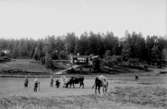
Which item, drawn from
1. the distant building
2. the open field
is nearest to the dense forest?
the distant building

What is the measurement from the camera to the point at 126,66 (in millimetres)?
127438

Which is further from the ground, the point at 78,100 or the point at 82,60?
the point at 82,60

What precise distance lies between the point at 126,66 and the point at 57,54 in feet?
132

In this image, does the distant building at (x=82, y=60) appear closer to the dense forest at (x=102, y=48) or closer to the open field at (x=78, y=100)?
the dense forest at (x=102, y=48)

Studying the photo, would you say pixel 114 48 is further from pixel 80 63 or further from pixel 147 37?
pixel 80 63

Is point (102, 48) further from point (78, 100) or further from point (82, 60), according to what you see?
point (78, 100)

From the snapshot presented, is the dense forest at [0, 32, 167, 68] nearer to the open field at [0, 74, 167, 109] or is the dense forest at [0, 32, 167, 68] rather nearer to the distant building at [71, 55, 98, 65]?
the distant building at [71, 55, 98, 65]

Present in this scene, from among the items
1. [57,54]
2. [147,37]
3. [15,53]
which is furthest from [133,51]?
[15,53]

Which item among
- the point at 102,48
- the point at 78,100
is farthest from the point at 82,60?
the point at 78,100

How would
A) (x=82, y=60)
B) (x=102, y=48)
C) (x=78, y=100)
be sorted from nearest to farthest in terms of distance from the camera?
1. (x=78, y=100)
2. (x=82, y=60)
3. (x=102, y=48)

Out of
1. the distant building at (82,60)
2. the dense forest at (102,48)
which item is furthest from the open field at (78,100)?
the dense forest at (102,48)

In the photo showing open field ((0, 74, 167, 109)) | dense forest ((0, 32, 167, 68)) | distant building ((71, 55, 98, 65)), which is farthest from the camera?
dense forest ((0, 32, 167, 68))

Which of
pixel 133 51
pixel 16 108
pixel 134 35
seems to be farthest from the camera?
pixel 134 35

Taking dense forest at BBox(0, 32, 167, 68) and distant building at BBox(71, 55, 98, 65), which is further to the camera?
dense forest at BBox(0, 32, 167, 68)
